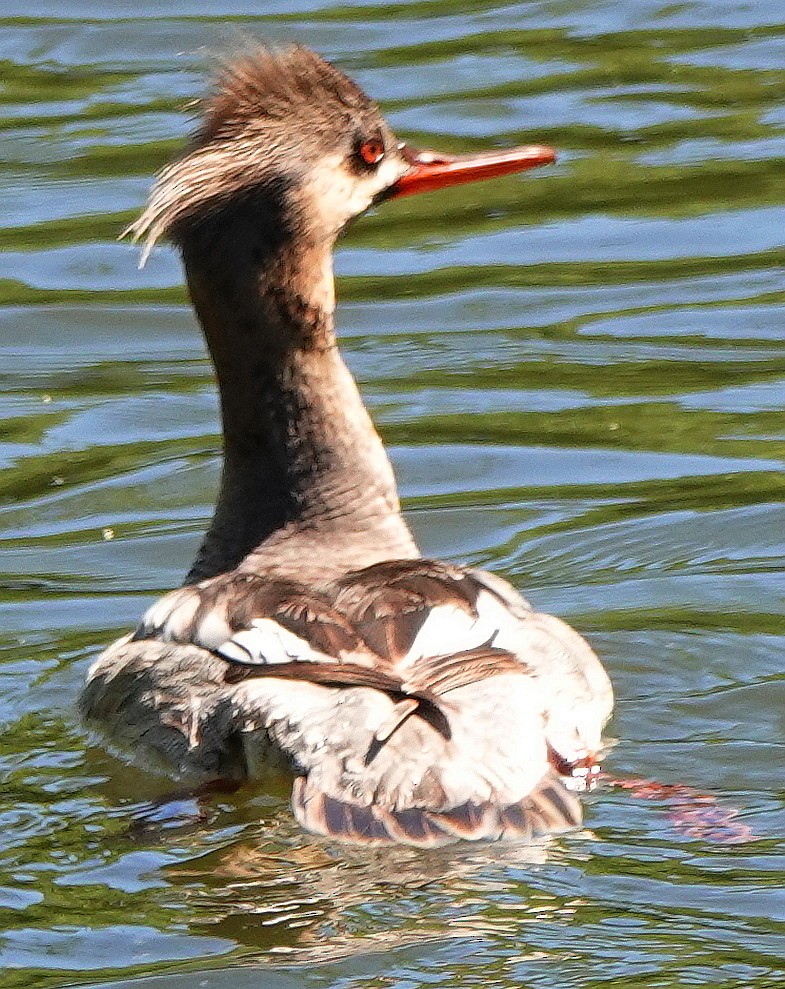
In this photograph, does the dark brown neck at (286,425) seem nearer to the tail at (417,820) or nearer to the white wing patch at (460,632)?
the white wing patch at (460,632)

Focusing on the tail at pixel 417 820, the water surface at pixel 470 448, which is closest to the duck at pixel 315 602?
the tail at pixel 417 820

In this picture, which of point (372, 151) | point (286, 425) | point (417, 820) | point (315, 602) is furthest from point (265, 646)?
point (372, 151)

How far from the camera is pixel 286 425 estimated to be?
22.5 feet

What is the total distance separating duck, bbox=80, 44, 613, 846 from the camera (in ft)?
18.0

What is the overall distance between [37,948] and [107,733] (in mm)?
1403

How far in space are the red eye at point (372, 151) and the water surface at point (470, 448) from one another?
0.68m

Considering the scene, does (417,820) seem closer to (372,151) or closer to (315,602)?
(315,602)

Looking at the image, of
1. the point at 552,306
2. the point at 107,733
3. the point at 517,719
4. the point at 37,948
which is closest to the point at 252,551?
the point at 107,733


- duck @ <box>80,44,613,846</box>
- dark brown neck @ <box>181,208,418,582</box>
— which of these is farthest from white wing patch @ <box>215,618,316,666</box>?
dark brown neck @ <box>181,208,418,582</box>

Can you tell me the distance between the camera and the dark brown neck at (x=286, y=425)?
6.73 meters

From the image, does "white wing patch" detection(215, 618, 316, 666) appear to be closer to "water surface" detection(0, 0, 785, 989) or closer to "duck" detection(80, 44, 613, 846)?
"duck" detection(80, 44, 613, 846)

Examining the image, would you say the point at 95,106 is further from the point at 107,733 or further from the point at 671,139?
the point at 107,733

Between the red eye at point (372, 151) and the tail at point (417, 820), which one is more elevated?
the red eye at point (372, 151)

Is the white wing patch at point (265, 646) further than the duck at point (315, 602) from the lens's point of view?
Yes
